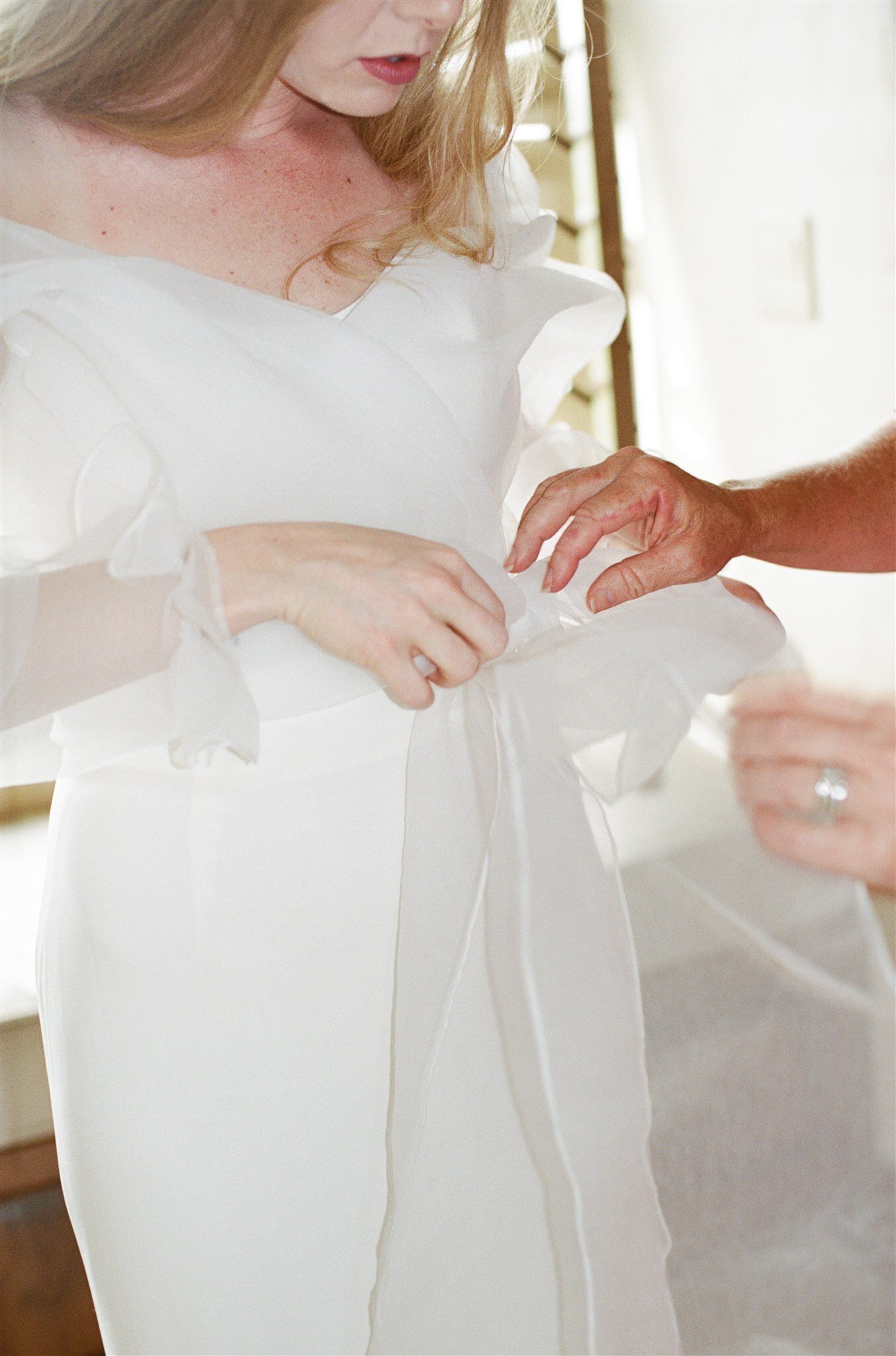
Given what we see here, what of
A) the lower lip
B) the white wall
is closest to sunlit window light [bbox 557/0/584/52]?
the white wall

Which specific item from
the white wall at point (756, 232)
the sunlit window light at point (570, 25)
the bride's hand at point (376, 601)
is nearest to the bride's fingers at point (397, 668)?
the bride's hand at point (376, 601)

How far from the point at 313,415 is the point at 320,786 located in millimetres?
251

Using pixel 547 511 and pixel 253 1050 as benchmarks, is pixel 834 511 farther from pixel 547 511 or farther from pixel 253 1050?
pixel 253 1050

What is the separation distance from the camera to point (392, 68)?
0.77 metres

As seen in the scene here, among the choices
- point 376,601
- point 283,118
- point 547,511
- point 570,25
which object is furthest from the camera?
Result: point 570,25

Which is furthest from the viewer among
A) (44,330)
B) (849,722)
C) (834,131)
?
(834,131)

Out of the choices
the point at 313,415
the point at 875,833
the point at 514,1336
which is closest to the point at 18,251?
the point at 313,415

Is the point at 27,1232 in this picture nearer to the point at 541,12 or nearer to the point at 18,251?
the point at 18,251

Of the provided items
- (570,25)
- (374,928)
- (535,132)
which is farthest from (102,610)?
(570,25)

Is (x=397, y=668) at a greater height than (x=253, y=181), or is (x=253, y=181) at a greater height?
(x=253, y=181)

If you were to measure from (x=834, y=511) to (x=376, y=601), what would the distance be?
1.91 feet

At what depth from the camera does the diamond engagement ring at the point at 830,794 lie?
0.60m

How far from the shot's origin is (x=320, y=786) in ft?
2.50

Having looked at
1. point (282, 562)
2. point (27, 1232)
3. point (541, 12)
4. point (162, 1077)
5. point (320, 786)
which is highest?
point (541, 12)
